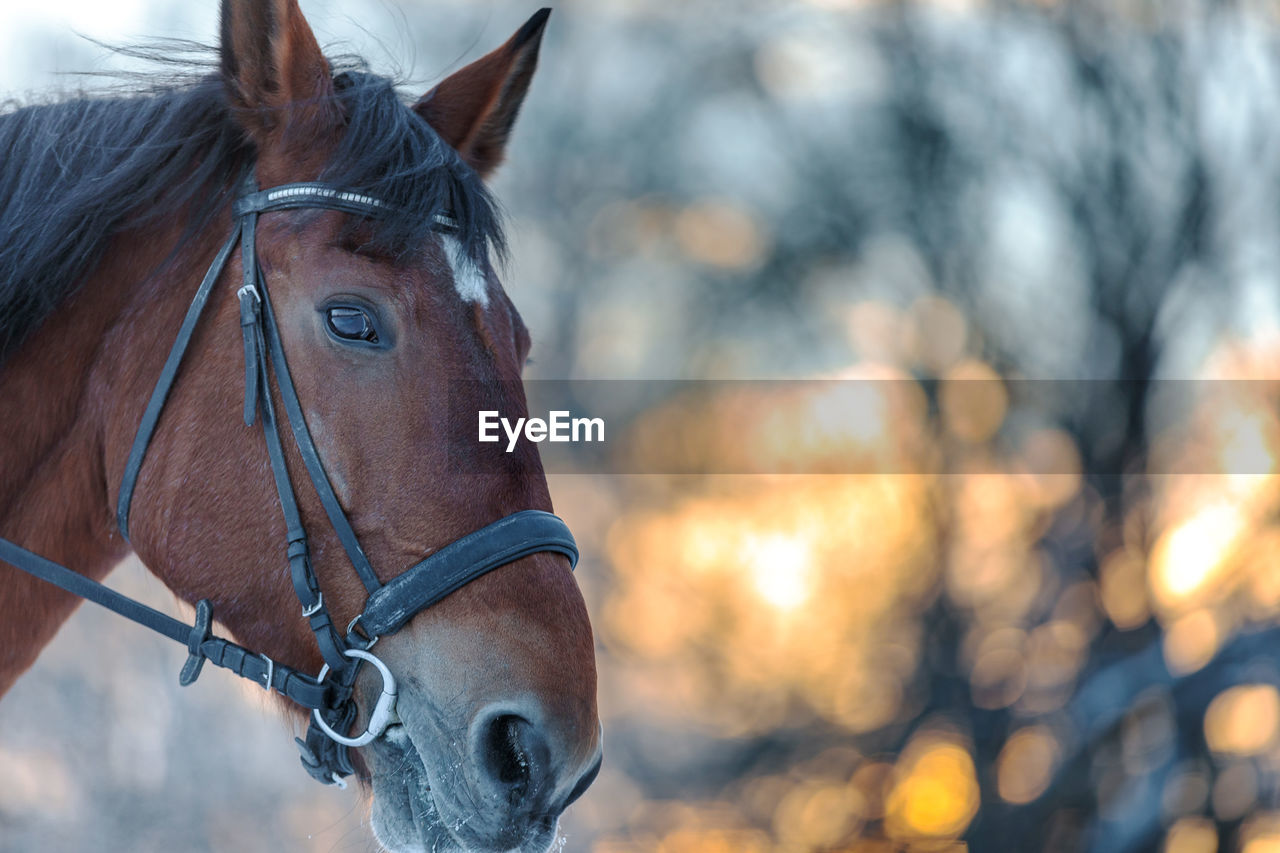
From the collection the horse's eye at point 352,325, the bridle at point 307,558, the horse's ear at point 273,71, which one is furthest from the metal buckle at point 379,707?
the horse's ear at point 273,71

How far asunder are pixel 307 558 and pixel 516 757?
1.74ft

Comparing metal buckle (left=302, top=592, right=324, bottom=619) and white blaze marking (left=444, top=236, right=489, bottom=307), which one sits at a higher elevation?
white blaze marking (left=444, top=236, right=489, bottom=307)

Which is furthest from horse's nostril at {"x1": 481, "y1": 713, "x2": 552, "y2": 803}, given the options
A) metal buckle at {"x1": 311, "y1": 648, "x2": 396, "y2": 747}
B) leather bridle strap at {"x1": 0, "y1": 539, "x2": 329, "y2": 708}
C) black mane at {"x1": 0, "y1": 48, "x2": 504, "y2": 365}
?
black mane at {"x1": 0, "y1": 48, "x2": 504, "y2": 365}

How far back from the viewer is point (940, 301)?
8547 millimetres

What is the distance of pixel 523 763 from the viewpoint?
1.62 metres

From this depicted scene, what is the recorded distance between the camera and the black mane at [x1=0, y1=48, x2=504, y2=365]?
1.93 meters

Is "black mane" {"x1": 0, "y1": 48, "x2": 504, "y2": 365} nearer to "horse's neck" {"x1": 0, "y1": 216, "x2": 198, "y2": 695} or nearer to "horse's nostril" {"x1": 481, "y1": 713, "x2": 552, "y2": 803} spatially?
"horse's neck" {"x1": 0, "y1": 216, "x2": 198, "y2": 695}

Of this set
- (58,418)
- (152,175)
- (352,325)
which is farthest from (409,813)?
(152,175)

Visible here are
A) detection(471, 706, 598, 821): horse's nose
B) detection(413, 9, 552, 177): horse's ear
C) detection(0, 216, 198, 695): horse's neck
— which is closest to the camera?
detection(471, 706, 598, 821): horse's nose

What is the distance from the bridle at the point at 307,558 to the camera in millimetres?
1674

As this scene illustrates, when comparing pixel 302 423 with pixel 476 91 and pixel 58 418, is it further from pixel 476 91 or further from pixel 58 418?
pixel 476 91

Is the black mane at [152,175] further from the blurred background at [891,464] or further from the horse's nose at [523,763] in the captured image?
the blurred background at [891,464]

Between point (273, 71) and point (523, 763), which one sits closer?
point (523, 763)

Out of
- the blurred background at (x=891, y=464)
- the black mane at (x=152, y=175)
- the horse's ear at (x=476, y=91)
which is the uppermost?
the horse's ear at (x=476, y=91)
